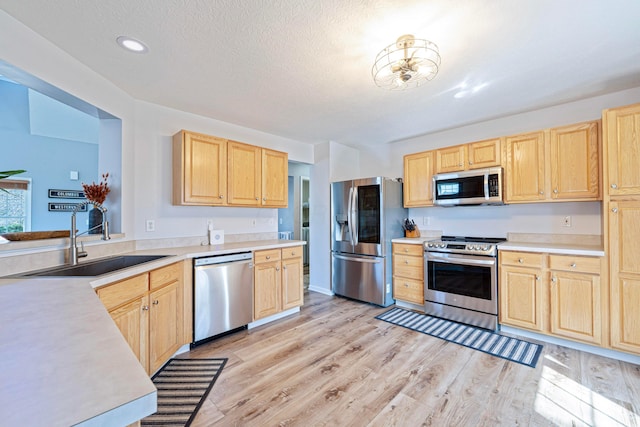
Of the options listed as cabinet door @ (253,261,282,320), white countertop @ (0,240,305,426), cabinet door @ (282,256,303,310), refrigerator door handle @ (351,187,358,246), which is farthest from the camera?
refrigerator door handle @ (351,187,358,246)

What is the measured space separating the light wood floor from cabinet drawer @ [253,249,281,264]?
0.77 m

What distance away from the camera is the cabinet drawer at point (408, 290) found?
3.46m

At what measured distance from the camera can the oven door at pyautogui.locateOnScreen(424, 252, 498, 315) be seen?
2.88 metres

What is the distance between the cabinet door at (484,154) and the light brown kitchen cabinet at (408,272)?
3.86 ft

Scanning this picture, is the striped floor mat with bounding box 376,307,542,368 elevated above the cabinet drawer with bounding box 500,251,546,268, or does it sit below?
below

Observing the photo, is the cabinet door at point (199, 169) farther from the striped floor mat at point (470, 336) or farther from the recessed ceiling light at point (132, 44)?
the striped floor mat at point (470, 336)

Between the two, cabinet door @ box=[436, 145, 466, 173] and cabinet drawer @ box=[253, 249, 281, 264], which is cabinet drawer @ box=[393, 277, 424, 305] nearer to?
cabinet door @ box=[436, 145, 466, 173]

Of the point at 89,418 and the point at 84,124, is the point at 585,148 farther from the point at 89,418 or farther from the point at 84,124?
the point at 84,124

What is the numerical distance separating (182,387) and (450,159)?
3.56 meters

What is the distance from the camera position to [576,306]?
2436mm

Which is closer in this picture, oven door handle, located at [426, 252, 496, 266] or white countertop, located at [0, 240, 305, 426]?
white countertop, located at [0, 240, 305, 426]

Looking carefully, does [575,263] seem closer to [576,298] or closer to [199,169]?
[576,298]

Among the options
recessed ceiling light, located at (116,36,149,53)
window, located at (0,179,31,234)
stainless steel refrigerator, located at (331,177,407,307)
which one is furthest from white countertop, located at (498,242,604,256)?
window, located at (0,179,31,234)

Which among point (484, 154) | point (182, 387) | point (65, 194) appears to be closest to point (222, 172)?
point (182, 387)
